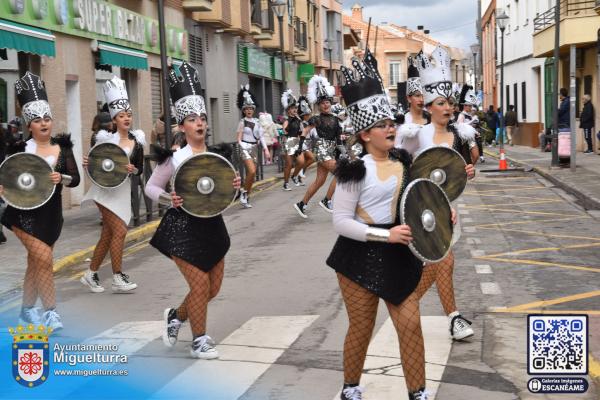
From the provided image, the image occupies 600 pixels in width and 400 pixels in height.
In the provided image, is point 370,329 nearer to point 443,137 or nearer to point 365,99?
point 365,99

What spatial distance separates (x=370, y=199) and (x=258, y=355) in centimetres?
199

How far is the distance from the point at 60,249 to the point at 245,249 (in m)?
2.29

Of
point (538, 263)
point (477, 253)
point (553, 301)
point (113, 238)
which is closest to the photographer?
point (553, 301)

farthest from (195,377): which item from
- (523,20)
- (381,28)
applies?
(381,28)

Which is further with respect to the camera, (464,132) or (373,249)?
(464,132)

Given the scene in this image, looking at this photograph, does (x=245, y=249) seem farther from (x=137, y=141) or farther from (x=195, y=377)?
(x=195, y=377)

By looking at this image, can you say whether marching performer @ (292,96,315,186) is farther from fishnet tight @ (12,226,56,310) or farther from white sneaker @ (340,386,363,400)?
white sneaker @ (340,386,363,400)

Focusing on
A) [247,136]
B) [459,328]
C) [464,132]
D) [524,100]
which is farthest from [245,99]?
[524,100]

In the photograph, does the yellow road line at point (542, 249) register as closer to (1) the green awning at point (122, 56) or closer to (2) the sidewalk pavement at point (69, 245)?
(2) the sidewalk pavement at point (69, 245)

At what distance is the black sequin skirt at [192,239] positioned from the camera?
6914 millimetres

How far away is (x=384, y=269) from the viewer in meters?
5.28

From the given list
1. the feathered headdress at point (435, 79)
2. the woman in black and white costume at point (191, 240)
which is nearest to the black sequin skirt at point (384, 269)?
the woman in black and white costume at point (191, 240)

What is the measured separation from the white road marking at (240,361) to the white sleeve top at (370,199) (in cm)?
128

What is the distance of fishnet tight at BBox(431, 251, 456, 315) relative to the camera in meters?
7.24
